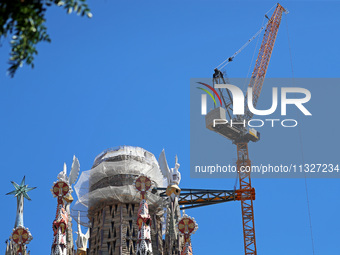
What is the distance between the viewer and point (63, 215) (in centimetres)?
A: 10506

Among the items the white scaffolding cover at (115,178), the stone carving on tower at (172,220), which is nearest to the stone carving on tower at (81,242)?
the white scaffolding cover at (115,178)

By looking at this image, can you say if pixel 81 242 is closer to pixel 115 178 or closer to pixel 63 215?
pixel 115 178

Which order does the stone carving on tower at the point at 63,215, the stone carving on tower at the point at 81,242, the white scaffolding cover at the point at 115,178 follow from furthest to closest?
the stone carving on tower at the point at 81,242, the white scaffolding cover at the point at 115,178, the stone carving on tower at the point at 63,215

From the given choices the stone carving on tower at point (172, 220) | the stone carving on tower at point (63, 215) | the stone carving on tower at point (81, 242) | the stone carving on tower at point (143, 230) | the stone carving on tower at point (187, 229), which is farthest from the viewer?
the stone carving on tower at point (81, 242)

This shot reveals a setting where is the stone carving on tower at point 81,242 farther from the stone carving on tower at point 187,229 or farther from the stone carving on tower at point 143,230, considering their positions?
the stone carving on tower at point 187,229

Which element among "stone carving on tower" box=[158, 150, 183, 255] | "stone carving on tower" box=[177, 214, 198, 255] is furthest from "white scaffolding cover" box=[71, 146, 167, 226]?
"stone carving on tower" box=[177, 214, 198, 255]

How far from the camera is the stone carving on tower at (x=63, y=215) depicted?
103000 millimetres

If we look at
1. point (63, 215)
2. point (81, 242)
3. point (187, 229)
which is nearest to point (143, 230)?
point (187, 229)

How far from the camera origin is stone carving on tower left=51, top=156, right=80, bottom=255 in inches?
4055

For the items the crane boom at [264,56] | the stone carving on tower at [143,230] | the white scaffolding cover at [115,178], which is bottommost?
the stone carving on tower at [143,230]

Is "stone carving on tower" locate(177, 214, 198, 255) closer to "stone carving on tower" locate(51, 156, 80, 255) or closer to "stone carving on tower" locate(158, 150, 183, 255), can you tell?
"stone carving on tower" locate(158, 150, 183, 255)

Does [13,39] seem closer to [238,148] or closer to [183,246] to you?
[183,246]

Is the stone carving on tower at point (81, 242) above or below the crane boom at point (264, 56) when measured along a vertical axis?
below

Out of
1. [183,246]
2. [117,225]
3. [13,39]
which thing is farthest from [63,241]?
[13,39]
